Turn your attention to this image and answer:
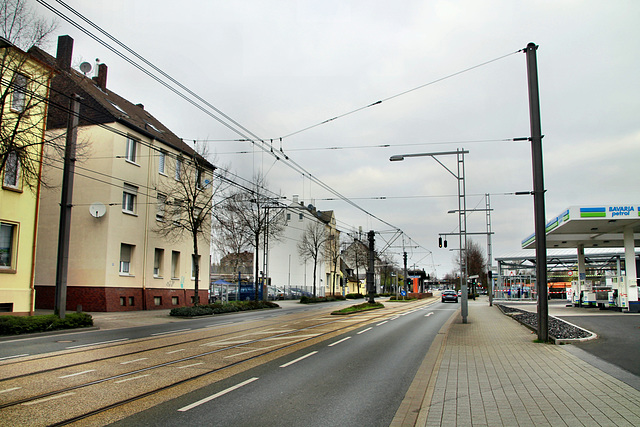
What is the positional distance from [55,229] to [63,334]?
48.7 ft

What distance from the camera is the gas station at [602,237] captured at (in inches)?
1028

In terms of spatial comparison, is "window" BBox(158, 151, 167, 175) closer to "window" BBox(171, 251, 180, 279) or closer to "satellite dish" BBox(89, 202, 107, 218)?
"window" BBox(171, 251, 180, 279)

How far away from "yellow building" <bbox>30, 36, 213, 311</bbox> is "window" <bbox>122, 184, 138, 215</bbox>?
0.07m

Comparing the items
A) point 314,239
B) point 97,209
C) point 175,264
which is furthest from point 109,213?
point 314,239

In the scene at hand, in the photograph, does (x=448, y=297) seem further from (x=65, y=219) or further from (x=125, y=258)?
(x=65, y=219)

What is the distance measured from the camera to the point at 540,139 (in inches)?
572

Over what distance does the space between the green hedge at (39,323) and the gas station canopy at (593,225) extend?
79.1 feet

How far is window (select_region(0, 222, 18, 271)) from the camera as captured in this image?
2130 cm

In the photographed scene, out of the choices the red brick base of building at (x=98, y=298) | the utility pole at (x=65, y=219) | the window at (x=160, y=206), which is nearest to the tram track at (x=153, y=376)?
the utility pole at (x=65, y=219)

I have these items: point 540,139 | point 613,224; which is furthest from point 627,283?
point 540,139

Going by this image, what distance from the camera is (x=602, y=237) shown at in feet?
117

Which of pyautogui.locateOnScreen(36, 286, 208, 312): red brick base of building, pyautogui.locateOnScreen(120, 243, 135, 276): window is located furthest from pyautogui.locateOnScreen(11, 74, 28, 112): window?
pyautogui.locateOnScreen(36, 286, 208, 312): red brick base of building

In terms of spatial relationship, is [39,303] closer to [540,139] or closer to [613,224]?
[540,139]

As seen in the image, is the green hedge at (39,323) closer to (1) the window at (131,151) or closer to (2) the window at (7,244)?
(2) the window at (7,244)
